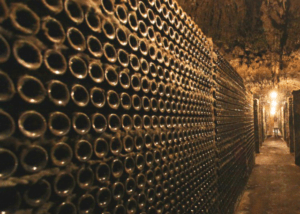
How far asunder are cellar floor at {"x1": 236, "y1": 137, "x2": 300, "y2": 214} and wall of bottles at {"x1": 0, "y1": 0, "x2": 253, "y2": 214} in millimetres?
2891

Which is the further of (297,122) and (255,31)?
→ (255,31)

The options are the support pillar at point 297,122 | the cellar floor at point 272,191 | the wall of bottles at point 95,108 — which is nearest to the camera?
the wall of bottles at point 95,108

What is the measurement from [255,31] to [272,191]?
768cm

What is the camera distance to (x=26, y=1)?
783 mm

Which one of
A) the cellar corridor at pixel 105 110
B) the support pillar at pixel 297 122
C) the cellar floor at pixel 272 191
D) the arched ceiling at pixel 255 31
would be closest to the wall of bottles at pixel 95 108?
the cellar corridor at pixel 105 110

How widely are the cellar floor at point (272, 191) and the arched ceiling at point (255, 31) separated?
513 centimetres

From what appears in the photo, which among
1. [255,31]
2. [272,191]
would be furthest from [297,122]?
[255,31]

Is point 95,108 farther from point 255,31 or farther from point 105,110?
point 255,31

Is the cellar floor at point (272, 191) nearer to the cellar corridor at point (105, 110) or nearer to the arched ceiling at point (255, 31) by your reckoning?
the cellar corridor at point (105, 110)

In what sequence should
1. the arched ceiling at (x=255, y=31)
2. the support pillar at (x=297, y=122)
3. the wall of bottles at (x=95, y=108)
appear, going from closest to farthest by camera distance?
the wall of bottles at (x=95, y=108) → the support pillar at (x=297, y=122) → the arched ceiling at (x=255, y=31)

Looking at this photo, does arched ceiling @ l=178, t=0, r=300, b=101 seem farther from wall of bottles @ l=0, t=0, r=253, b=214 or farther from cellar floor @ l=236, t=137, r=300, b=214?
wall of bottles @ l=0, t=0, r=253, b=214

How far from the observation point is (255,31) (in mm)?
10133

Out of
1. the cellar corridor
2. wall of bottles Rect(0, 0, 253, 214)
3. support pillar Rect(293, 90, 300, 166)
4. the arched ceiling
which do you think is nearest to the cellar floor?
support pillar Rect(293, 90, 300, 166)

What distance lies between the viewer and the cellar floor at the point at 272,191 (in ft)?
13.7
